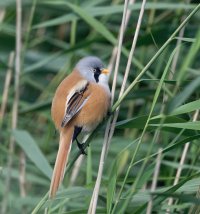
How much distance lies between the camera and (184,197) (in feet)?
7.88

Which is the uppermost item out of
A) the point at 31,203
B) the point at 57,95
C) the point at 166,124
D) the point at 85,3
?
the point at 85,3

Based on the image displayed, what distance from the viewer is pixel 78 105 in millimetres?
3432

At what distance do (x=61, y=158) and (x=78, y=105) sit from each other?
44cm

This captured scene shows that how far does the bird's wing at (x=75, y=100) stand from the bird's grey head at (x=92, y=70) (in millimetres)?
114

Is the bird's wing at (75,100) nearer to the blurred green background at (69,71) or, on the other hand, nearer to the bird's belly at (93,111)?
the bird's belly at (93,111)

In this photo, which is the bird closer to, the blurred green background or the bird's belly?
the bird's belly

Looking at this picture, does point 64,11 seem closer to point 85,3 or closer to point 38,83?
point 85,3

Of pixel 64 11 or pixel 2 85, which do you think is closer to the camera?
pixel 64 11

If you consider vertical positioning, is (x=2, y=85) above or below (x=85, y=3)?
below

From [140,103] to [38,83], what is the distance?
881mm

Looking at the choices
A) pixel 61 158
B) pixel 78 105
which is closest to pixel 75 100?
pixel 78 105

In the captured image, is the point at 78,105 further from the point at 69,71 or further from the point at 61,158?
the point at 69,71

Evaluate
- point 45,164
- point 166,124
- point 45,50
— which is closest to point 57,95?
point 45,164

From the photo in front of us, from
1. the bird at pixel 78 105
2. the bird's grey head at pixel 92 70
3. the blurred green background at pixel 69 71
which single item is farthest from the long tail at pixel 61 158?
the bird's grey head at pixel 92 70
